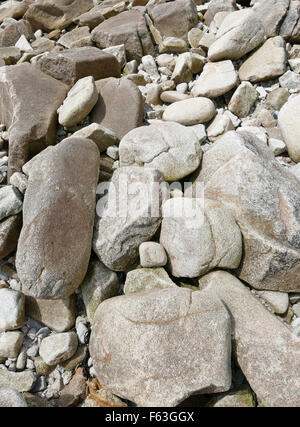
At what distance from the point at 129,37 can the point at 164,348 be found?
172 inches

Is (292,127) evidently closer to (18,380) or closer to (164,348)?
(164,348)

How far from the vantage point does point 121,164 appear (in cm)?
336

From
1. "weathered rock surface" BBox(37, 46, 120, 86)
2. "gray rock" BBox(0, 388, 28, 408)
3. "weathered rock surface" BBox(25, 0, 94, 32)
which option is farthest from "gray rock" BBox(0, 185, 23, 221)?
"weathered rock surface" BBox(25, 0, 94, 32)

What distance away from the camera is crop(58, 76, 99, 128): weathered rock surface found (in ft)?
11.8

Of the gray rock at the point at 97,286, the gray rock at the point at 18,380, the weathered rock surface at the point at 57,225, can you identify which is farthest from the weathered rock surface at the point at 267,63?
the gray rock at the point at 18,380

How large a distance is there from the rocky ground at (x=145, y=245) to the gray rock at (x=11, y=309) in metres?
0.01

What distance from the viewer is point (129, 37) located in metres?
5.00

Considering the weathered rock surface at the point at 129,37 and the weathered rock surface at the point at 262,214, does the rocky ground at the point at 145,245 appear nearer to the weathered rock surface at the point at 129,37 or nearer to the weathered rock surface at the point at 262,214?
the weathered rock surface at the point at 262,214

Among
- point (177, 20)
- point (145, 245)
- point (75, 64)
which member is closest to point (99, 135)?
point (75, 64)

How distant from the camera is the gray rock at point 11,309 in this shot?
2689 mm

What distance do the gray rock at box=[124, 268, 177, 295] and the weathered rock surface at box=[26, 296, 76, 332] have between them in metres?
0.48

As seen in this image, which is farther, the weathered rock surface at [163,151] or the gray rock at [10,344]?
the weathered rock surface at [163,151]
